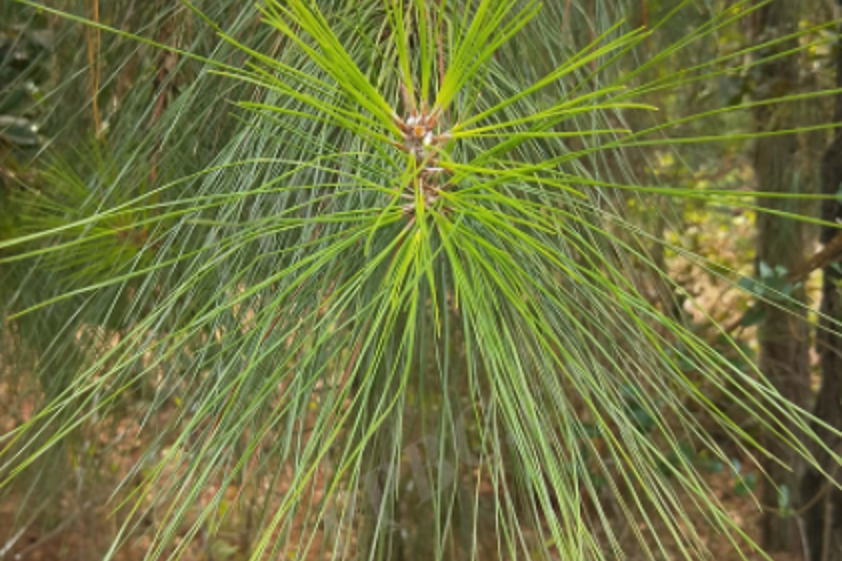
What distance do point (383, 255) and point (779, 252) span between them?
1.98 meters

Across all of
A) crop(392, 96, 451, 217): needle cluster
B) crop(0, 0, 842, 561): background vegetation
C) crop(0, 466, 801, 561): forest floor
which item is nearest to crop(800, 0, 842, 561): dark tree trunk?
crop(0, 0, 842, 561): background vegetation


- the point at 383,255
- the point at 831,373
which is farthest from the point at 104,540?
the point at 383,255

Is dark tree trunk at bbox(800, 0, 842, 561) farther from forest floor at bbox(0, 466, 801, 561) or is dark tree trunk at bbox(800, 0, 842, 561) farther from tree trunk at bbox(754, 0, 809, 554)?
forest floor at bbox(0, 466, 801, 561)

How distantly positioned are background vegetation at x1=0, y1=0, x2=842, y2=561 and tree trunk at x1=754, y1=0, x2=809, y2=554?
0.5 inches

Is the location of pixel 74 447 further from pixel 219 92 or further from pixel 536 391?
pixel 536 391

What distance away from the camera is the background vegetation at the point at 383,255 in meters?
0.49

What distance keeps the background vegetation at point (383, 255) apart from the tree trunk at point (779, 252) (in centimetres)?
1

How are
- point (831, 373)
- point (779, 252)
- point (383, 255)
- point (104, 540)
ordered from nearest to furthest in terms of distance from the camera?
1. point (383, 255)
2. point (831, 373)
3. point (779, 252)
4. point (104, 540)

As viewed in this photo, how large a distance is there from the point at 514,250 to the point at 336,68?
0.23m

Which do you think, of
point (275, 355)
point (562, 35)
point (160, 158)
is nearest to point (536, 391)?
point (275, 355)

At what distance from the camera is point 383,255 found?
47cm

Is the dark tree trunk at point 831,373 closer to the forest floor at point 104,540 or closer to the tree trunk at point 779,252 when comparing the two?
the tree trunk at point 779,252

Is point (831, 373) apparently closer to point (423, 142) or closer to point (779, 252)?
point (779, 252)

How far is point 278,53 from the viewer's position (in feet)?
2.52
